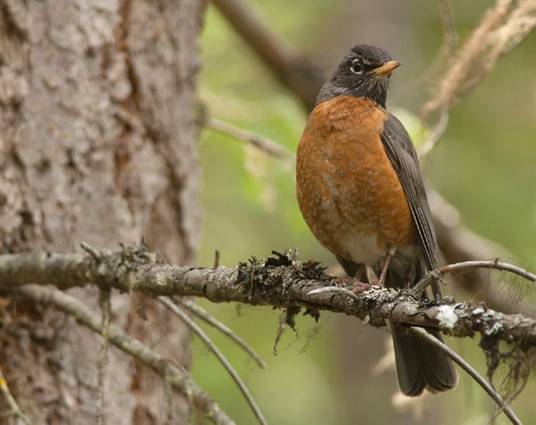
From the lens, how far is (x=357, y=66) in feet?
15.8

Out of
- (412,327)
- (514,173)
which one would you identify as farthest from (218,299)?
(514,173)

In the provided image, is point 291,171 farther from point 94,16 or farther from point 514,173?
point 514,173

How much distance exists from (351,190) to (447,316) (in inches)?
71.6

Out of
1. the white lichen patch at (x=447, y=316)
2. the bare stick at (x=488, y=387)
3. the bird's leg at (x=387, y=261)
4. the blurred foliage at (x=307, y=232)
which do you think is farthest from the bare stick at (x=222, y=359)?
the blurred foliage at (x=307, y=232)

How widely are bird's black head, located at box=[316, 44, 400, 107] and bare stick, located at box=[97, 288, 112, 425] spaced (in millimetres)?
1867

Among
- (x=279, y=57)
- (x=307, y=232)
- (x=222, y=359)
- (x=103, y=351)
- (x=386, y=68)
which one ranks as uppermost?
(x=279, y=57)

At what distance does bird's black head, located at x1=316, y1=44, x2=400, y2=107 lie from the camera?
15.4ft

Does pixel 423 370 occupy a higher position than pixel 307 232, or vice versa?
pixel 307 232

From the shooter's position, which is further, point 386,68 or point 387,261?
point 386,68

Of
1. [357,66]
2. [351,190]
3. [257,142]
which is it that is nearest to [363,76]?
[357,66]

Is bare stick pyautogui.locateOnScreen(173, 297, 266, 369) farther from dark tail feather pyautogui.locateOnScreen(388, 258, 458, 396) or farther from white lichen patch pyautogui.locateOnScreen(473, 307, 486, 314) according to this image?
white lichen patch pyautogui.locateOnScreen(473, 307, 486, 314)

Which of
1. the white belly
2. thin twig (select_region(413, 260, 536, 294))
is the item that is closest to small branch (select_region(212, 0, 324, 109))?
the white belly

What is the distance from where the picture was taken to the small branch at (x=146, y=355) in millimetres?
3066

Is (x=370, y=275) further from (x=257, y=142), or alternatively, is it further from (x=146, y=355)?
(x=146, y=355)
